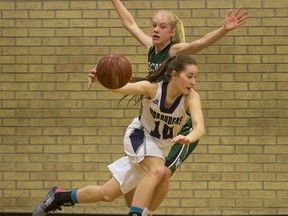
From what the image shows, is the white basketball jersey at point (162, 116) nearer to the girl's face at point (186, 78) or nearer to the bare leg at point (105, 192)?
the girl's face at point (186, 78)

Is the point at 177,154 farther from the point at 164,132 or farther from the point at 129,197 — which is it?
the point at 129,197

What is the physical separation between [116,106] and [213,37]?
90.5 inches

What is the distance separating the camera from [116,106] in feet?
29.8

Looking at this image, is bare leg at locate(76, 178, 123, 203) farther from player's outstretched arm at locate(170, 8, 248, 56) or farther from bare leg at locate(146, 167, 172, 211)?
player's outstretched arm at locate(170, 8, 248, 56)

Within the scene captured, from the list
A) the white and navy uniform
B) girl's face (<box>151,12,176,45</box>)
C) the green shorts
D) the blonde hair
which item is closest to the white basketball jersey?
the white and navy uniform

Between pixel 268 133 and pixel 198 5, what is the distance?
162 centimetres

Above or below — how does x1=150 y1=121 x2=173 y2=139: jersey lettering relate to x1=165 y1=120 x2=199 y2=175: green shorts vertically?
above

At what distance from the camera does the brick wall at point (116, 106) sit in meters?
9.00

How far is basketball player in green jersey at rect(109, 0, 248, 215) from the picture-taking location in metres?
→ 6.95

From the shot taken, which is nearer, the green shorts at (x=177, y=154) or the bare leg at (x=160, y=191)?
the bare leg at (x=160, y=191)

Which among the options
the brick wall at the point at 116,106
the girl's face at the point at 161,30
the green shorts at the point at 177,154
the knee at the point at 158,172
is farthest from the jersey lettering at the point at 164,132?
the brick wall at the point at 116,106

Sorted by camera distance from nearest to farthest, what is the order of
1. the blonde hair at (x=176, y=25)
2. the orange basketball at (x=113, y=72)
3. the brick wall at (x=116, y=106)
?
the orange basketball at (x=113, y=72) → the blonde hair at (x=176, y=25) → the brick wall at (x=116, y=106)

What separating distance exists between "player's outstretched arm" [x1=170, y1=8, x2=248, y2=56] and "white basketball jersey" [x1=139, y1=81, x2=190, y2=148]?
1.53 feet

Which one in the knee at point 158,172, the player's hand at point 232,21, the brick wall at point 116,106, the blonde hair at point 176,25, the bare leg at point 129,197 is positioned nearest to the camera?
the knee at point 158,172
